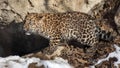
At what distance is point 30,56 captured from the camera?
1389 centimetres

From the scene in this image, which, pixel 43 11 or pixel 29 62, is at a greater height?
pixel 43 11

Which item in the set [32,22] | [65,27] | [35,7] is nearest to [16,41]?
[35,7]

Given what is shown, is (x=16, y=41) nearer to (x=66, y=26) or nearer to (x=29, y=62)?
(x=66, y=26)

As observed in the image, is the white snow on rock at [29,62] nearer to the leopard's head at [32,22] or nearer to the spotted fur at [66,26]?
the spotted fur at [66,26]

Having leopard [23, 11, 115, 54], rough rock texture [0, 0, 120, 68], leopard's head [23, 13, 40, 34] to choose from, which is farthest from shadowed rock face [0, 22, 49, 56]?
leopard [23, 11, 115, 54]

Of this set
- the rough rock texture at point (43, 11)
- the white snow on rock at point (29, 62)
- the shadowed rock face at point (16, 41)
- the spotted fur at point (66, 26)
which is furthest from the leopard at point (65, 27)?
the shadowed rock face at point (16, 41)

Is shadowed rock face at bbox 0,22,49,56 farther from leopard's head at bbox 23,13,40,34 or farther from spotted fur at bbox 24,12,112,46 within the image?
spotted fur at bbox 24,12,112,46

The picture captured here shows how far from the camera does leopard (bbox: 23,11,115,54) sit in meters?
13.9

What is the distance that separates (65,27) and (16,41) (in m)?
2.42

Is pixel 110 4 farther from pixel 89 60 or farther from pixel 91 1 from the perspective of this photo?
pixel 89 60

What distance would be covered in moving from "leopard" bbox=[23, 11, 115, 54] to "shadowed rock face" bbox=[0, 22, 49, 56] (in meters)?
1.21

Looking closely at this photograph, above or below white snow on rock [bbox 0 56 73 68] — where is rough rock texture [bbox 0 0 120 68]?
above

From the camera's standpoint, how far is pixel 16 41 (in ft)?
51.8

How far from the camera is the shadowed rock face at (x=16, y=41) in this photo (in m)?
15.4
